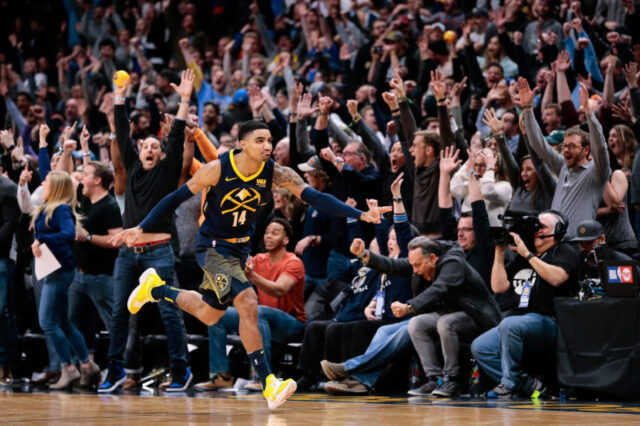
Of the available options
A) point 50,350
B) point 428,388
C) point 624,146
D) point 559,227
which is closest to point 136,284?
point 50,350

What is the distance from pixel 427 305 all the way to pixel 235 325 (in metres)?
2.17

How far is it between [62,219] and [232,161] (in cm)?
312

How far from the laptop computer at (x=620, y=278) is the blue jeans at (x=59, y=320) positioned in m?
4.97

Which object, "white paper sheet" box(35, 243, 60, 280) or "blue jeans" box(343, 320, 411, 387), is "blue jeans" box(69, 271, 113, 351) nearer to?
"white paper sheet" box(35, 243, 60, 280)

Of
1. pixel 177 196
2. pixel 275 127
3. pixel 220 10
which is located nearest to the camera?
pixel 177 196

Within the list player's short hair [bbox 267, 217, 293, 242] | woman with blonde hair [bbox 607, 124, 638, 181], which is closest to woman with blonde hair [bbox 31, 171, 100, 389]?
player's short hair [bbox 267, 217, 293, 242]

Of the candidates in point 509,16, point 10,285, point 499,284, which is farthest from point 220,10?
point 499,284

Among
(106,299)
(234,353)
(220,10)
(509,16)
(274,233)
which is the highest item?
(220,10)

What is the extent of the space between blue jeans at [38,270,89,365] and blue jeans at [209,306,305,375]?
1273mm

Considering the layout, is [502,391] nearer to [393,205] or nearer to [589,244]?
[589,244]

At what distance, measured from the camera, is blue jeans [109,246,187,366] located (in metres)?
8.61

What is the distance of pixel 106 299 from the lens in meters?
9.27

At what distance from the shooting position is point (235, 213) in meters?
6.81

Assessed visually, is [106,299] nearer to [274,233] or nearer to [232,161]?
[274,233]
